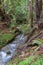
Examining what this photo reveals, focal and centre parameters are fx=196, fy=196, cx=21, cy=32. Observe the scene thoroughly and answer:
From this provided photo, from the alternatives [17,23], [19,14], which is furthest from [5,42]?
[19,14]

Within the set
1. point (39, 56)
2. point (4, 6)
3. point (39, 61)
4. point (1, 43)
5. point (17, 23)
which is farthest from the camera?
point (4, 6)

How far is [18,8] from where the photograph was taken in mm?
21703

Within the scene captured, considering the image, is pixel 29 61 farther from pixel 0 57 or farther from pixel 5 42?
pixel 5 42

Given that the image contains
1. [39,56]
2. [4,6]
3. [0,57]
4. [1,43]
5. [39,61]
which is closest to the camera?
[39,61]

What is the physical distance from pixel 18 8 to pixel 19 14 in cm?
72

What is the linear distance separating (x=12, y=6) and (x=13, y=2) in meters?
0.46

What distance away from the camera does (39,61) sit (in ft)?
24.8

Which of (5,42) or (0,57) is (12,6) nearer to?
(5,42)

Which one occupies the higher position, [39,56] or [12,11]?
[39,56]

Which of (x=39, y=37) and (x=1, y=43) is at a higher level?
(x=39, y=37)

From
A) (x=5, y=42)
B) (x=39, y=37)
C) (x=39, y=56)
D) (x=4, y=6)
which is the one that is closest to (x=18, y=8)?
(x=4, y=6)

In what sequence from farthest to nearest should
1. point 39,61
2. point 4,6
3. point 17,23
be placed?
point 4,6 < point 17,23 < point 39,61

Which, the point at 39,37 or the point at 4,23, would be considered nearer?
the point at 39,37

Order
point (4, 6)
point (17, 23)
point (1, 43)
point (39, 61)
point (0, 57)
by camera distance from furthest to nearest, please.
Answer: point (4, 6), point (17, 23), point (1, 43), point (0, 57), point (39, 61)
